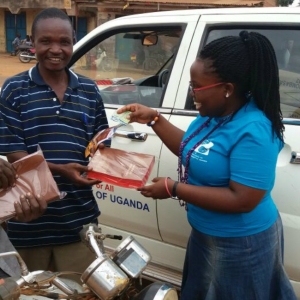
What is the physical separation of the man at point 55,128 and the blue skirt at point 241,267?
57cm

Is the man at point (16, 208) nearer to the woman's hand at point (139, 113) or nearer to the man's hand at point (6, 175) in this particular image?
the man's hand at point (6, 175)

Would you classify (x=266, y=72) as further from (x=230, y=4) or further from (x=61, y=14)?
(x=230, y=4)

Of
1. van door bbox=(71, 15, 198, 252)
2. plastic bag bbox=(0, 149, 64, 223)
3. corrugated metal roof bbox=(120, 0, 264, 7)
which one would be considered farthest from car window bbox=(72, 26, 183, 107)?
corrugated metal roof bbox=(120, 0, 264, 7)

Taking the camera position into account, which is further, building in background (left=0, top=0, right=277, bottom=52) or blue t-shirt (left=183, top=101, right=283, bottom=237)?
building in background (left=0, top=0, right=277, bottom=52)

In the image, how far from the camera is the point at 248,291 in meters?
1.90

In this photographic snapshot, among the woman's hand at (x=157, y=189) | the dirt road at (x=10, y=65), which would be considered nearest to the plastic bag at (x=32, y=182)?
the woman's hand at (x=157, y=189)

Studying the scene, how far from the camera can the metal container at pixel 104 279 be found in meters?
1.37

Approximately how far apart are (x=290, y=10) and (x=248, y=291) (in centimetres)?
152

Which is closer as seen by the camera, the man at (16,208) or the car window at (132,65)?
the man at (16,208)

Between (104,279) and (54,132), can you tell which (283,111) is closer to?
(54,132)

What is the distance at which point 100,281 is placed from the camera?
1375 millimetres

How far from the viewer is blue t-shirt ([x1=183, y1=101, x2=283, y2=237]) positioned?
168cm

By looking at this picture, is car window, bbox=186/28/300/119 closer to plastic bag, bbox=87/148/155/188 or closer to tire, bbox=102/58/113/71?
plastic bag, bbox=87/148/155/188

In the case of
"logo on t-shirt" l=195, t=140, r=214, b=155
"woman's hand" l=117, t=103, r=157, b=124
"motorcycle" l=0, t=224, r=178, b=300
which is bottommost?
"motorcycle" l=0, t=224, r=178, b=300
